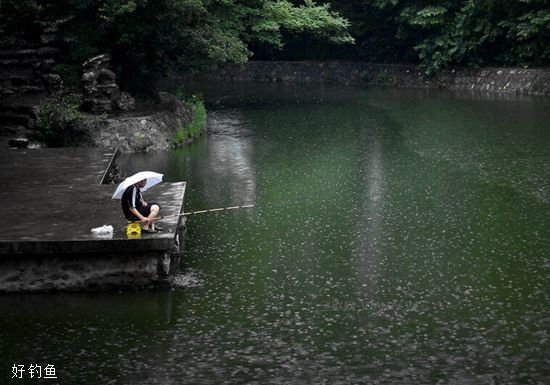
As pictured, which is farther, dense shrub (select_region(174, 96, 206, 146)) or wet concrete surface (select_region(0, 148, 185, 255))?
dense shrub (select_region(174, 96, 206, 146))

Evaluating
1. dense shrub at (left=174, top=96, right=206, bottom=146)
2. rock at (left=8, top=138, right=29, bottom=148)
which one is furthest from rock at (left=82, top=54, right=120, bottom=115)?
rock at (left=8, top=138, right=29, bottom=148)

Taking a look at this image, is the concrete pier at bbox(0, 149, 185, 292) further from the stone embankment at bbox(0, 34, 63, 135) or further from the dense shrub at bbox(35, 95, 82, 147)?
the stone embankment at bbox(0, 34, 63, 135)

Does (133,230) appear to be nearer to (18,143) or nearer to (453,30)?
(18,143)

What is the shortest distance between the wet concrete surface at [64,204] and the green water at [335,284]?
2.93 feet

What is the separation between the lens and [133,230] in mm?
16797

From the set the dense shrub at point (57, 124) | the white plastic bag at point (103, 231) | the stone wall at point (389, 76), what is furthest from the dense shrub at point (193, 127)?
the white plastic bag at point (103, 231)

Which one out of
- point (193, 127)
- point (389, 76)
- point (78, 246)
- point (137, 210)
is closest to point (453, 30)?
point (389, 76)

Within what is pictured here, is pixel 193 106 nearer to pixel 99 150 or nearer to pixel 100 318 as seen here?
pixel 99 150

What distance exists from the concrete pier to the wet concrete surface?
0.02 metres

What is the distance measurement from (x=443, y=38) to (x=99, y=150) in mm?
28864

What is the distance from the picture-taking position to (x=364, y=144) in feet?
107

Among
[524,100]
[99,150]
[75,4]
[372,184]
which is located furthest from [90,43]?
[524,100]

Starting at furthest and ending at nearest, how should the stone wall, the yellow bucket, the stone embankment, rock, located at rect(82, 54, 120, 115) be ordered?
the stone wall, rock, located at rect(82, 54, 120, 115), the stone embankment, the yellow bucket

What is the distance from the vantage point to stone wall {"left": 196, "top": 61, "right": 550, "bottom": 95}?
46709 millimetres
